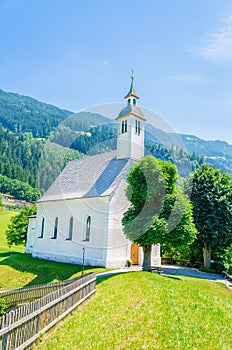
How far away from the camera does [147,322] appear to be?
8.34 m

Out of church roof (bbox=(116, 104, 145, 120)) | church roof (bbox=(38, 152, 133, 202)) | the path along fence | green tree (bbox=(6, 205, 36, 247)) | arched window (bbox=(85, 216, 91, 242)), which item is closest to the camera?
the path along fence

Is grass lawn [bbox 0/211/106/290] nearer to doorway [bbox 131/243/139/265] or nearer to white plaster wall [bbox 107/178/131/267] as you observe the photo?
white plaster wall [bbox 107/178/131/267]

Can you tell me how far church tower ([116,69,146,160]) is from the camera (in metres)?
26.2

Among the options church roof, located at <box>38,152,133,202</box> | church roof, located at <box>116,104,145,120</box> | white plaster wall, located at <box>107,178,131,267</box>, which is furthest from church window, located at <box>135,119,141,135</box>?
white plaster wall, located at <box>107,178,131,267</box>

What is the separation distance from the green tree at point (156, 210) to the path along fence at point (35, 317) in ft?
23.2

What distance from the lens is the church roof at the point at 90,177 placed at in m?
24.1

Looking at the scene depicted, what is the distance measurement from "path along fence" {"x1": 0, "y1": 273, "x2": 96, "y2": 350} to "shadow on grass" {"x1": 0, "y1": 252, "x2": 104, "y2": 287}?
10.2 meters

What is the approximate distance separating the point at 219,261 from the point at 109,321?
67.3 ft

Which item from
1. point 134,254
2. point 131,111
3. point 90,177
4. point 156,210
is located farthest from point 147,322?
point 131,111

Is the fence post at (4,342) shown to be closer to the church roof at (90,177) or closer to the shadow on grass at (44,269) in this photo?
the shadow on grass at (44,269)

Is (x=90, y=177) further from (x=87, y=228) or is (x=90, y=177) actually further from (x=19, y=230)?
(x=19, y=230)

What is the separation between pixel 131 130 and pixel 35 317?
2090 centimetres

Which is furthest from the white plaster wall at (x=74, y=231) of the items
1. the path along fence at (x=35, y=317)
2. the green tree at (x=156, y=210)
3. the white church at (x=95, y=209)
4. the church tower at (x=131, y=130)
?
the path along fence at (x=35, y=317)

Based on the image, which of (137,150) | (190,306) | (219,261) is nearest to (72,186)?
(137,150)
